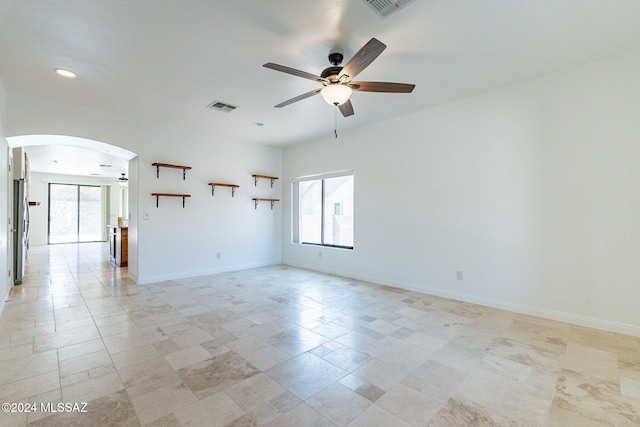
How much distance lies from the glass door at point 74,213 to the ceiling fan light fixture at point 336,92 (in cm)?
1307

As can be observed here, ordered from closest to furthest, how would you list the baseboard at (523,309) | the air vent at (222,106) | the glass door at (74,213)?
1. the baseboard at (523,309)
2. the air vent at (222,106)
3. the glass door at (74,213)

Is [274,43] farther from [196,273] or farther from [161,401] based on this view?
[196,273]

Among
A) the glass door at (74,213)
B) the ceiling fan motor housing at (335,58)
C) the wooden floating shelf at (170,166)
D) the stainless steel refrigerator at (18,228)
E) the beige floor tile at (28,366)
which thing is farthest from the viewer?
the glass door at (74,213)

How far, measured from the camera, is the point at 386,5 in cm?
213

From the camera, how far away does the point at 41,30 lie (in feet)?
8.16

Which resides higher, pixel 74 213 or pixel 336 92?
pixel 336 92

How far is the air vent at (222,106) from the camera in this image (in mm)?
4114

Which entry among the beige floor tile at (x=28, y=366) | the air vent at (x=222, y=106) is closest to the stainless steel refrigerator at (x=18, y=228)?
the beige floor tile at (x=28, y=366)

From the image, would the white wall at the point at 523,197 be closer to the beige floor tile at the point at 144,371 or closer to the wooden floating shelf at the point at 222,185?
the wooden floating shelf at the point at 222,185

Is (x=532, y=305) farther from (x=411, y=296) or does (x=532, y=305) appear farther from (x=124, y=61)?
(x=124, y=61)

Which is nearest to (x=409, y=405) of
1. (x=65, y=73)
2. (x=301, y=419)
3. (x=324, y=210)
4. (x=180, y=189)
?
(x=301, y=419)

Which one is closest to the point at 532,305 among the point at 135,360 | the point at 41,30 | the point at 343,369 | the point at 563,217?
the point at 563,217

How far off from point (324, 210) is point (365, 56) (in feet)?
13.5

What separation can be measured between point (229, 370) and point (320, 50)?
9.61 feet
